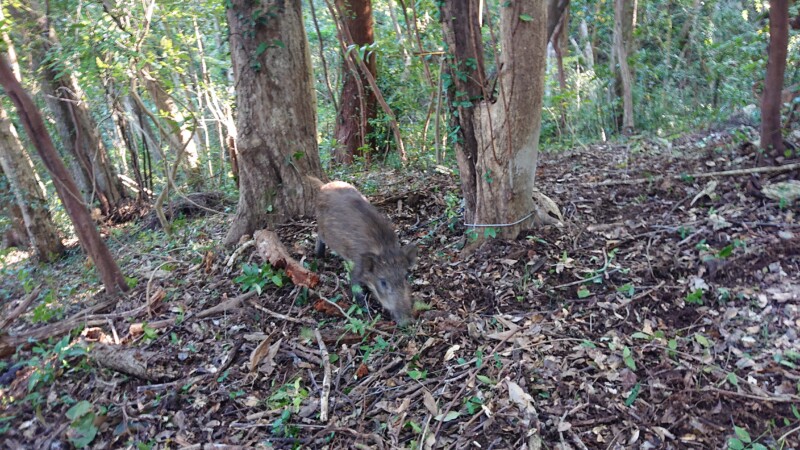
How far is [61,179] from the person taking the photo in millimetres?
4836

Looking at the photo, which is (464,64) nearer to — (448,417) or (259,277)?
(259,277)

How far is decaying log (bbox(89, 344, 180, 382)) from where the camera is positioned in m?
4.09

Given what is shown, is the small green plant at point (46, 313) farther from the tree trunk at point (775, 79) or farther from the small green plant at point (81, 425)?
the tree trunk at point (775, 79)

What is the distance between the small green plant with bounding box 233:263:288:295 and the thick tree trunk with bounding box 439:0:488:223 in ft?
7.56

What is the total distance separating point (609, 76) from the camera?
493 inches

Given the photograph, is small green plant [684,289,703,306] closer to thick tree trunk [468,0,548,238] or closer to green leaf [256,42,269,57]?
thick tree trunk [468,0,548,238]

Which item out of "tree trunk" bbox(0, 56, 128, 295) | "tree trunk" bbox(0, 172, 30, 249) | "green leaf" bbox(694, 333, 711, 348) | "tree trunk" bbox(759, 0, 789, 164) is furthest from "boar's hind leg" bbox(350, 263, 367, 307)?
"tree trunk" bbox(0, 172, 30, 249)

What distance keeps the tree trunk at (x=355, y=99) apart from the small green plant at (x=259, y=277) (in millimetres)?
4537

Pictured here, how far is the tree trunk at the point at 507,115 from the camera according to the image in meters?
4.82

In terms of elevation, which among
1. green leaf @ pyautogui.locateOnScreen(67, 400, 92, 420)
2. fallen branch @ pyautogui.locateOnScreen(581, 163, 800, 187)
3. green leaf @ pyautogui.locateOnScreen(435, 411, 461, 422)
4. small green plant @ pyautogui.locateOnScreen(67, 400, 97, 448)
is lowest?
green leaf @ pyautogui.locateOnScreen(435, 411, 461, 422)

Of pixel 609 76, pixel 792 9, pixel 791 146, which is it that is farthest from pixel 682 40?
pixel 791 146

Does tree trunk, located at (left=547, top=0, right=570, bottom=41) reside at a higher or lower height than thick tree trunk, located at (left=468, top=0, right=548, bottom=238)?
higher

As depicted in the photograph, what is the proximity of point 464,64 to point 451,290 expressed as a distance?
221cm

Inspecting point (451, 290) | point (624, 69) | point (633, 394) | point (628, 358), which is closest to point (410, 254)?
point (451, 290)
